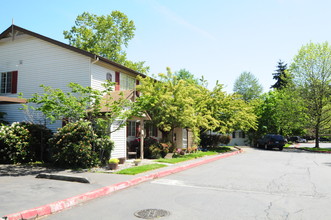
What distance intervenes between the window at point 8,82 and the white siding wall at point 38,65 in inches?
10.7

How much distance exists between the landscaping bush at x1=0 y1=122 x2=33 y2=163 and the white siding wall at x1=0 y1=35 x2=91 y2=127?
360 centimetres

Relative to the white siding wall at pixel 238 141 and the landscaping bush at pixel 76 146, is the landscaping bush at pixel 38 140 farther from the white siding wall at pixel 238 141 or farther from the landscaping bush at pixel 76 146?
the white siding wall at pixel 238 141

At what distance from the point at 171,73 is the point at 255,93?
45.1 m

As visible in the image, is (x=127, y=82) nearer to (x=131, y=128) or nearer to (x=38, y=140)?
(x=131, y=128)

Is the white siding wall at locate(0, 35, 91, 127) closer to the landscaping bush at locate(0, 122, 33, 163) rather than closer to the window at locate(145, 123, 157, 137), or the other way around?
the landscaping bush at locate(0, 122, 33, 163)

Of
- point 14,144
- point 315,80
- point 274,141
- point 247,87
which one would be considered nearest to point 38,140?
point 14,144

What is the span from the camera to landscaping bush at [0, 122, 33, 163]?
13.6 metres

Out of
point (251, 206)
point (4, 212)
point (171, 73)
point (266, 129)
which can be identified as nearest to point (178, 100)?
point (171, 73)

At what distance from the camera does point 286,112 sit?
1307 inches

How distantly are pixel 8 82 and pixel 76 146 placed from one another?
983cm

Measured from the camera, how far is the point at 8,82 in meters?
18.6

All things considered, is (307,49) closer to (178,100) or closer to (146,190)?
(178,100)

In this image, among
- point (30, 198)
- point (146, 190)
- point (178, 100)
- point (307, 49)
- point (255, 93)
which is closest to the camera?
point (30, 198)

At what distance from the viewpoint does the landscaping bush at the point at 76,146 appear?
1238cm
